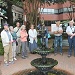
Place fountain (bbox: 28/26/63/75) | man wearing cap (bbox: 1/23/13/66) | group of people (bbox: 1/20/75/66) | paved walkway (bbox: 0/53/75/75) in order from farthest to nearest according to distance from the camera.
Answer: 1. group of people (bbox: 1/20/75/66)
2. man wearing cap (bbox: 1/23/13/66)
3. paved walkway (bbox: 0/53/75/75)
4. fountain (bbox: 28/26/63/75)

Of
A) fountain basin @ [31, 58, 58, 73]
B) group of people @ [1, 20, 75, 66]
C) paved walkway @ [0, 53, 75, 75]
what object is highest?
group of people @ [1, 20, 75, 66]

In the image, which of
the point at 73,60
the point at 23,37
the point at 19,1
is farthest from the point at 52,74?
the point at 19,1

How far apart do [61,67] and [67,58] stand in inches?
69.0

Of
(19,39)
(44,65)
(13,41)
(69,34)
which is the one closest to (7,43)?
(13,41)

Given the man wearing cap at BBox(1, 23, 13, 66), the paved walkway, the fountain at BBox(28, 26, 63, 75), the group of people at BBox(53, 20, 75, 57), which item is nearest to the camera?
the fountain at BBox(28, 26, 63, 75)

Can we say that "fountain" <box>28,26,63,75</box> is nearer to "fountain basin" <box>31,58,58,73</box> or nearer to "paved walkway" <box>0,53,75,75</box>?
"fountain basin" <box>31,58,58,73</box>

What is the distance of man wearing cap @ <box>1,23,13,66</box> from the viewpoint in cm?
999

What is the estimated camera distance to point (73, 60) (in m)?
10.8

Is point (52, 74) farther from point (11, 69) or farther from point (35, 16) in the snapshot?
point (35, 16)

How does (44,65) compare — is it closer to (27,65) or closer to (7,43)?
(27,65)

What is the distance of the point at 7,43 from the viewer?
33.1 feet

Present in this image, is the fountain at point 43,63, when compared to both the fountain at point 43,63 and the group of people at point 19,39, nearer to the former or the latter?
the fountain at point 43,63

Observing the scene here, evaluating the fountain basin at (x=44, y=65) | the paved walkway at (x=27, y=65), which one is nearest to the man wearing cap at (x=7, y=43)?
the paved walkway at (x=27, y=65)

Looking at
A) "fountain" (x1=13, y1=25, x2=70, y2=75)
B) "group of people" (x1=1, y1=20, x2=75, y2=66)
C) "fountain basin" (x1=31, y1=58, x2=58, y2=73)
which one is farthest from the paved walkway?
"fountain basin" (x1=31, y1=58, x2=58, y2=73)
